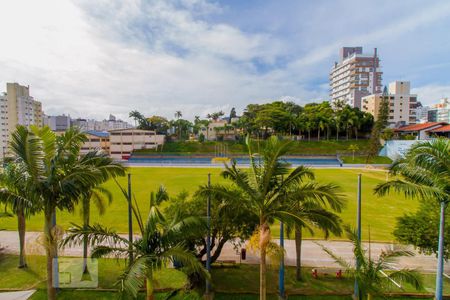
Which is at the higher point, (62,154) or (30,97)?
(30,97)

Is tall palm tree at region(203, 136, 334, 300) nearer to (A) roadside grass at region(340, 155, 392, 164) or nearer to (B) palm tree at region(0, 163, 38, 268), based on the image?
(B) palm tree at region(0, 163, 38, 268)

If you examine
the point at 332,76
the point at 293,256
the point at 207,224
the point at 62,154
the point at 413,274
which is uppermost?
the point at 332,76

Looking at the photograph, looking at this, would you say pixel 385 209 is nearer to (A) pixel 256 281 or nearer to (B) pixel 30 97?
(A) pixel 256 281

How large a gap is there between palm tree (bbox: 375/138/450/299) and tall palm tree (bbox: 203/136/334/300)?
3.13 metres

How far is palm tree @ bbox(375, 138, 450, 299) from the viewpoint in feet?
22.5

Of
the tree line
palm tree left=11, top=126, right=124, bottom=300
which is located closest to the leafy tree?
the tree line

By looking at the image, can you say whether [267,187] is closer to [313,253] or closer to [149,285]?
[149,285]

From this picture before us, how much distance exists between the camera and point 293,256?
12.3m

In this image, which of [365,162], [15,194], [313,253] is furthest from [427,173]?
[365,162]

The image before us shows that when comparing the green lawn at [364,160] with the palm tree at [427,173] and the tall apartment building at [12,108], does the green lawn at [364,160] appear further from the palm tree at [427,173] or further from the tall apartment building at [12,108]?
the tall apartment building at [12,108]

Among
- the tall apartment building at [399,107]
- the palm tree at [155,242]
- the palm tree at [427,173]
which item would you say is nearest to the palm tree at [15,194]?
the palm tree at [155,242]

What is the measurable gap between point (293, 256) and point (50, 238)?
10.2 metres

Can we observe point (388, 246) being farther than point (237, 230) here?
Yes

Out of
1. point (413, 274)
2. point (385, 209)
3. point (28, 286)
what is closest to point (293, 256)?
point (413, 274)
